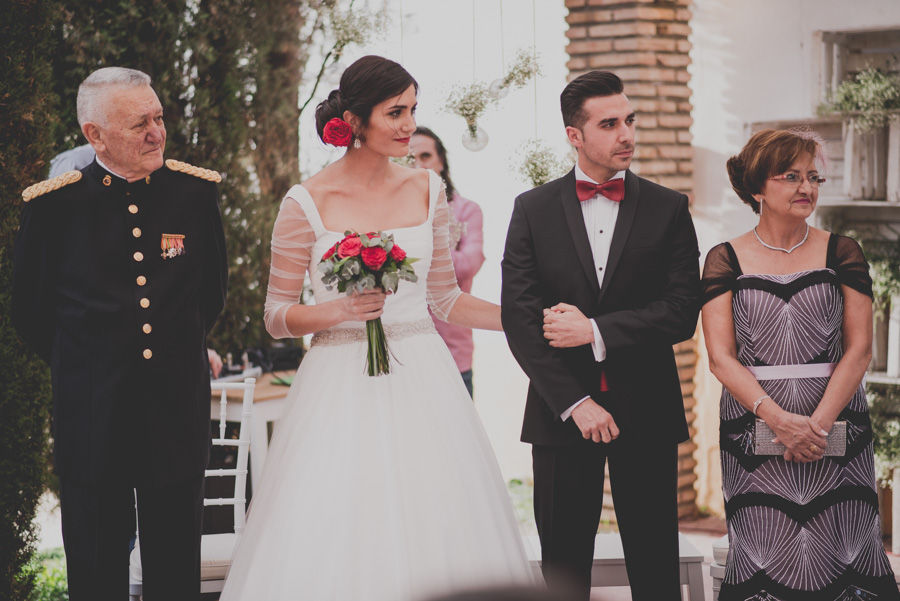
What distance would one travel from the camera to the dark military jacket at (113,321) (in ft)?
8.41

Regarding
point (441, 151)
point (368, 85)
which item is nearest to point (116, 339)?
point (368, 85)

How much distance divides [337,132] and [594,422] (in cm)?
114

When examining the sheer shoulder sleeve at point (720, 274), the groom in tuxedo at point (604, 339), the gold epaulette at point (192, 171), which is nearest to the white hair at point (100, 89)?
the gold epaulette at point (192, 171)

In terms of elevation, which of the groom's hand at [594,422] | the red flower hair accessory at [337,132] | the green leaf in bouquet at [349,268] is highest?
the red flower hair accessory at [337,132]

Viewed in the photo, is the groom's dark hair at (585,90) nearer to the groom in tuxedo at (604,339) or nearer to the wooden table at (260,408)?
the groom in tuxedo at (604,339)

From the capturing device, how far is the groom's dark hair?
286cm

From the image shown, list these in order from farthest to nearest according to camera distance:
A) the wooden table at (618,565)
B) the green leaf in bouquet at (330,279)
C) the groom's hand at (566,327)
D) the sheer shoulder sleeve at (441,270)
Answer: the wooden table at (618,565) → the sheer shoulder sleeve at (441,270) → the groom's hand at (566,327) → the green leaf in bouquet at (330,279)

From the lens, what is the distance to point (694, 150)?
5793 mm

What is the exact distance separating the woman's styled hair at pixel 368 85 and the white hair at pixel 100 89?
0.60 m

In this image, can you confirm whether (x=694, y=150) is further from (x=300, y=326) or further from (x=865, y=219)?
(x=300, y=326)

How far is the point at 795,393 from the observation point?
2.95 meters

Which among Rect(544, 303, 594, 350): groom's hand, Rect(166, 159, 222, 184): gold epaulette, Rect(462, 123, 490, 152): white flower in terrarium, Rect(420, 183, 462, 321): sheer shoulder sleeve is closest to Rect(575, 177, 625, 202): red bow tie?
Rect(544, 303, 594, 350): groom's hand

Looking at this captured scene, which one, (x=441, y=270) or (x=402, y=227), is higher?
(x=402, y=227)

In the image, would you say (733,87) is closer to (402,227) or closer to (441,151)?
(441,151)
